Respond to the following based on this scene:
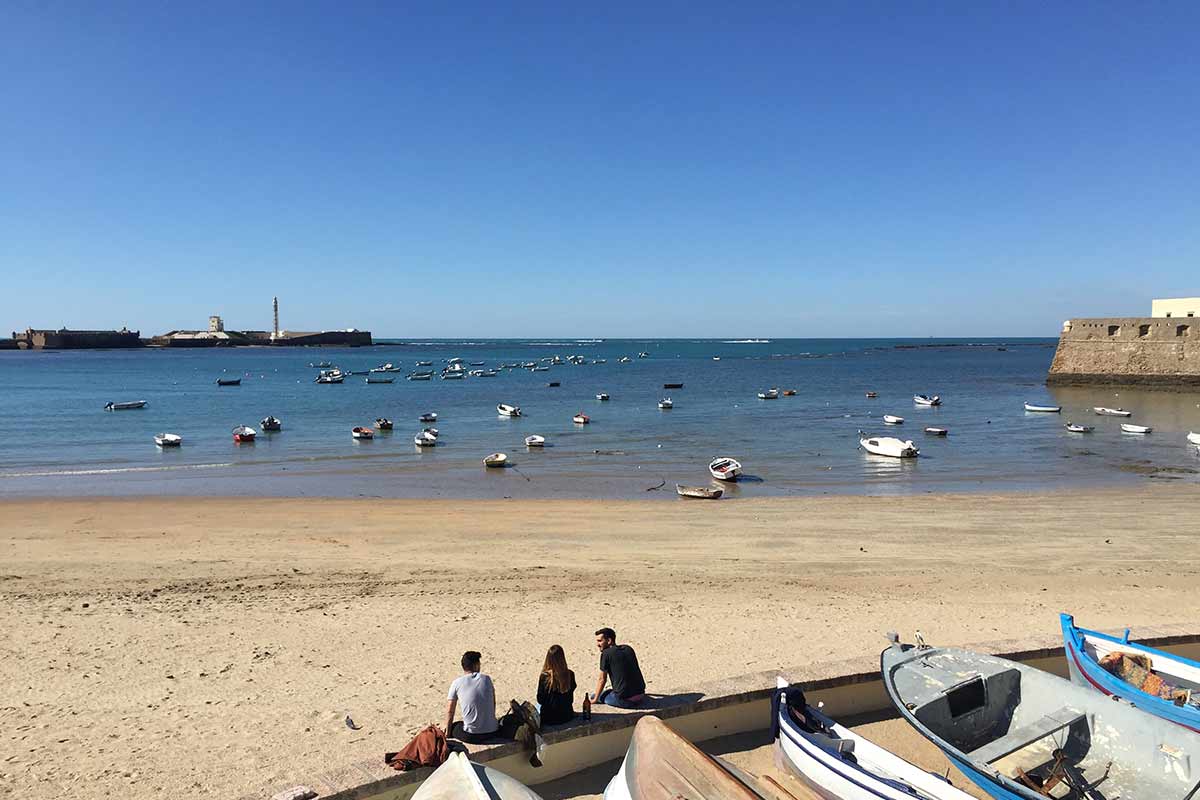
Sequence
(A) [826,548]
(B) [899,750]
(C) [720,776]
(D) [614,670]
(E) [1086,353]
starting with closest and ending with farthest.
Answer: (C) [720,776] → (B) [899,750] → (D) [614,670] → (A) [826,548] → (E) [1086,353]

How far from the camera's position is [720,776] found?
5.77 m

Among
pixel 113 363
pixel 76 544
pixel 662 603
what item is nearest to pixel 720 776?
pixel 662 603

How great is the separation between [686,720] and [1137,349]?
77.9m

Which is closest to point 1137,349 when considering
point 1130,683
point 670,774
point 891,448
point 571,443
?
point 891,448

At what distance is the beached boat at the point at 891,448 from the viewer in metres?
38.2

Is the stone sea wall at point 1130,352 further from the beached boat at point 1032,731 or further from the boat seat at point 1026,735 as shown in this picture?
the boat seat at point 1026,735

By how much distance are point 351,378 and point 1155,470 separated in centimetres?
9968

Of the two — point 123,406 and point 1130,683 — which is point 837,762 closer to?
point 1130,683

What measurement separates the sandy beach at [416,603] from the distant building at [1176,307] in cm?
5659

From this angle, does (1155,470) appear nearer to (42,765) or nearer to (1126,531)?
(1126,531)

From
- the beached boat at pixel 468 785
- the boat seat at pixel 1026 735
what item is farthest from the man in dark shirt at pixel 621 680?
the boat seat at pixel 1026 735

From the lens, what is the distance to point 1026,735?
7.20m

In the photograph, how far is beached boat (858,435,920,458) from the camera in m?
38.2

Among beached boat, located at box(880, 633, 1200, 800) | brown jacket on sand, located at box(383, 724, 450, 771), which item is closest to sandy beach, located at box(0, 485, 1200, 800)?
brown jacket on sand, located at box(383, 724, 450, 771)
